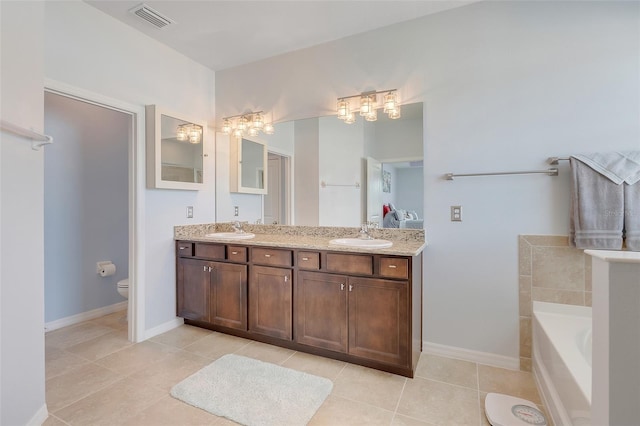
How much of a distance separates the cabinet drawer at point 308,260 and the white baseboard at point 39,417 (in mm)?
1608

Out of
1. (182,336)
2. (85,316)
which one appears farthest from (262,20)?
(85,316)

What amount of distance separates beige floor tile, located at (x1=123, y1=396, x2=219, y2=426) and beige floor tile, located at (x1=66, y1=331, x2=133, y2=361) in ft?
3.06

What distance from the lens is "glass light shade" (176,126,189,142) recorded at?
2830 millimetres

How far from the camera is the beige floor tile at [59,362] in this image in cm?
205

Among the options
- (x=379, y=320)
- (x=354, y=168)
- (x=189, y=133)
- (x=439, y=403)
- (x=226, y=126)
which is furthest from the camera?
(x=226, y=126)

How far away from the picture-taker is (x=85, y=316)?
3033 mm

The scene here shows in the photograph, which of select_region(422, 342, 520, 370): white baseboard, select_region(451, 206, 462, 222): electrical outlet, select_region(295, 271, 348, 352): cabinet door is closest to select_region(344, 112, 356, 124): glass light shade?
select_region(451, 206, 462, 222): electrical outlet

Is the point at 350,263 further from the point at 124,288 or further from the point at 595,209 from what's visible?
the point at 124,288

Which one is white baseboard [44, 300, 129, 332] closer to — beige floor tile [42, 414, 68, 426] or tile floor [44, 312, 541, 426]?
tile floor [44, 312, 541, 426]

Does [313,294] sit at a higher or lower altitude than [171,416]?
higher

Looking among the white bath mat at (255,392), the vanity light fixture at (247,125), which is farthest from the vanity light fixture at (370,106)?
the white bath mat at (255,392)

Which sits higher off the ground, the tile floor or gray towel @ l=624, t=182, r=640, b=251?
gray towel @ l=624, t=182, r=640, b=251

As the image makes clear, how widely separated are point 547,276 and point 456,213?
71cm

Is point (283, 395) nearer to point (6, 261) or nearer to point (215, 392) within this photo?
point (215, 392)
